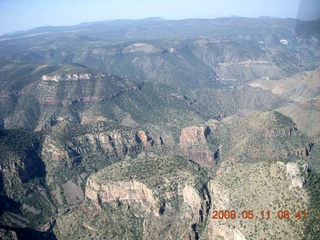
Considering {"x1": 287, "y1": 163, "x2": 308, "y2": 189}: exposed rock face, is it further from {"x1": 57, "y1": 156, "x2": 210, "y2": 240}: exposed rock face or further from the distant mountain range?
{"x1": 57, "y1": 156, "x2": 210, "y2": 240}: exposed rock face

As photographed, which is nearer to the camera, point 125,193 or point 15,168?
point 125,193

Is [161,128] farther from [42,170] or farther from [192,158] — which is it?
[42,170]

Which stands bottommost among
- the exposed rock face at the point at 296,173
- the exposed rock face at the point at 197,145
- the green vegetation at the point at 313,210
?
the exposed rock face at the point at 197,145

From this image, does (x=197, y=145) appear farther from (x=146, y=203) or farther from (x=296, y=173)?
(x=296, y=173)

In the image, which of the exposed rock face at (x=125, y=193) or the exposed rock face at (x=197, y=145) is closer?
the exposed rock face at (x=125, y=193)

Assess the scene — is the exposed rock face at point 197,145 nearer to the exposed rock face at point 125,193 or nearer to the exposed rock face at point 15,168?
the exposed rock face at point 125,193

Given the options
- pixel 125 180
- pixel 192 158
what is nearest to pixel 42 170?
pixel 125 180

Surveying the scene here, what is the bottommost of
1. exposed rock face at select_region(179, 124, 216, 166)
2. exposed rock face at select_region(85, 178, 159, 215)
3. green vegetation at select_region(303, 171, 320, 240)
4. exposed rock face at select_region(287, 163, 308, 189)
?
exposed rock face at select_region(179, 124, 216, 166)

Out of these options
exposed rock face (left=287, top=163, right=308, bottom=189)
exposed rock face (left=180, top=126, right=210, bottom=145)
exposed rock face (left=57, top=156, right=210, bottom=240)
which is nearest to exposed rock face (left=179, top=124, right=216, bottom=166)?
exposed rock face (left=180, top=126, right=210, bottom=145)

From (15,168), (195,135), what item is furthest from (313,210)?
(15,168)

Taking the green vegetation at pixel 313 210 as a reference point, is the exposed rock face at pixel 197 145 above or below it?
below

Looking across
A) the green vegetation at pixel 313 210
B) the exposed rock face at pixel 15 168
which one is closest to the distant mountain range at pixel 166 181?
the green vegetation at pixel 313 210
